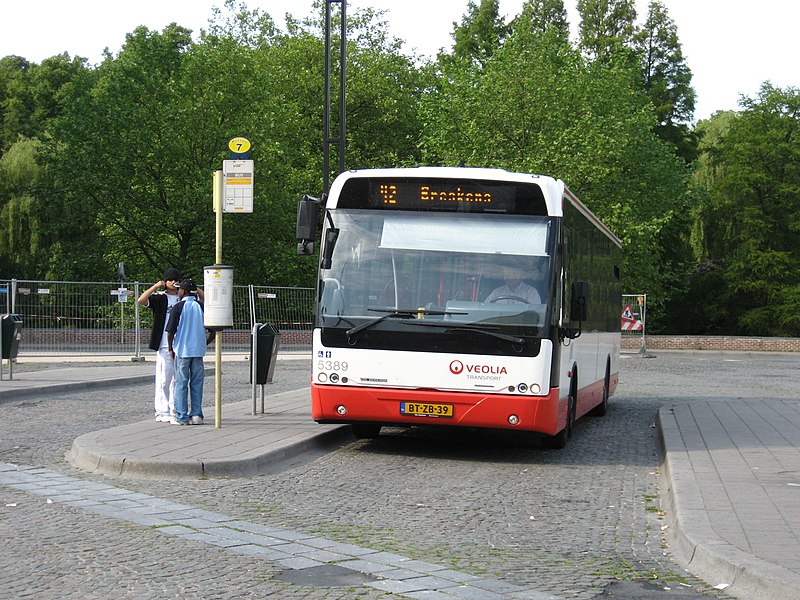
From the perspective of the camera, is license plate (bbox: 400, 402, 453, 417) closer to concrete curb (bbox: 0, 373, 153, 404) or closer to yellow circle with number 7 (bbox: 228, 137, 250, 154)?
yellow circle with number 7 (bbox: 228, 137, 250, 154)

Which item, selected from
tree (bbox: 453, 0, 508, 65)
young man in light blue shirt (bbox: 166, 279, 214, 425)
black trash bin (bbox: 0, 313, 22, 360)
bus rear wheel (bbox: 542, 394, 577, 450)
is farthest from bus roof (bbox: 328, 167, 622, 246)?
tree (bbox: 453, 0, 508, 65)

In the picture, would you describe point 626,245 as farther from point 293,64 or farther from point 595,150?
point 293,64

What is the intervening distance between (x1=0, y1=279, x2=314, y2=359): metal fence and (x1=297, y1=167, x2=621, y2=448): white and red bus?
15.7 meters

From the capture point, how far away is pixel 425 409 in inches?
466

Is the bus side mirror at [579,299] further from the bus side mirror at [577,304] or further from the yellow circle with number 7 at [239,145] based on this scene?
the yellow circle with number 7 at [239,145]

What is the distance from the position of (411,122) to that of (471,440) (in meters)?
43.9

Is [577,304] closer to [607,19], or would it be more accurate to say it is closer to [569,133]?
[569,133]

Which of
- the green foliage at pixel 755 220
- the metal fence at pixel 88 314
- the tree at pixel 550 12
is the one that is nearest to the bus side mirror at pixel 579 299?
the metal fence at pixel 88 314

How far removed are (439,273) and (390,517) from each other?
3853 mm

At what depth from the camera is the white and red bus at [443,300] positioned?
11.6m

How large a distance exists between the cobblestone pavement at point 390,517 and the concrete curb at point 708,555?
0.47 feet

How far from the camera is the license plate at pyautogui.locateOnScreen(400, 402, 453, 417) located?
1175 cm

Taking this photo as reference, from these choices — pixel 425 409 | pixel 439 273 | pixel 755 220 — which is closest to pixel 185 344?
pixel 425 409

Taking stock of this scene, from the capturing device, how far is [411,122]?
186ft
